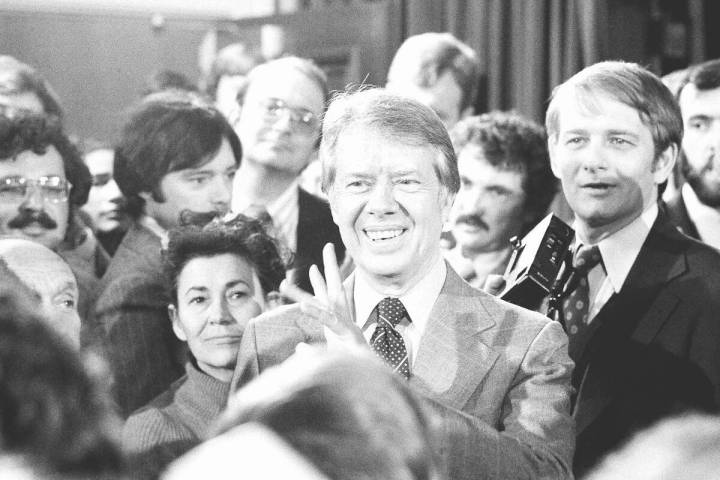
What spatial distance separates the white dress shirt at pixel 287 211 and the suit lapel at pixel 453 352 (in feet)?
3.74

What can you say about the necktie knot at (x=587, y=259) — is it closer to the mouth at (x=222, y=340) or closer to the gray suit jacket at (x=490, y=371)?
the gray suit jacket at (x=490, y=371)

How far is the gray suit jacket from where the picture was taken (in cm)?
192

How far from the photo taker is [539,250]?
2373 mm

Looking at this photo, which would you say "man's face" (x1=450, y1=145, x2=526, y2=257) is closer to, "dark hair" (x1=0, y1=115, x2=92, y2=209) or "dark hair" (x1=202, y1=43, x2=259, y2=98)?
"dark hair" (x1=0, y1=115, x2=92, y2=209)

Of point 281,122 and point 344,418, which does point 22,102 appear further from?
point 344,418

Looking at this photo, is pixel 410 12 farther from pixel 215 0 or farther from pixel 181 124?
pixel 181 124

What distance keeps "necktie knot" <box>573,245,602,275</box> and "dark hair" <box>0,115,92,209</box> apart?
133 centimetres

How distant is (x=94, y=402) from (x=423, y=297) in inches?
51.1

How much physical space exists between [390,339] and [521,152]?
4.79 feet

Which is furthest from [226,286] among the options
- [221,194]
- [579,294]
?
[579,294]

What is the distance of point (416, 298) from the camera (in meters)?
2.14

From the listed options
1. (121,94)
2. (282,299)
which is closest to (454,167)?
(282,299)

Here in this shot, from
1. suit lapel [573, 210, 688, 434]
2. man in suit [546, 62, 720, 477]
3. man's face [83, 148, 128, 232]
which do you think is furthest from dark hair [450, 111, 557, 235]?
man's face [83, 148, 128, 232]

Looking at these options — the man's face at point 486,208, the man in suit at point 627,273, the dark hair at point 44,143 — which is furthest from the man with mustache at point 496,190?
the dark hair at point 44,143
